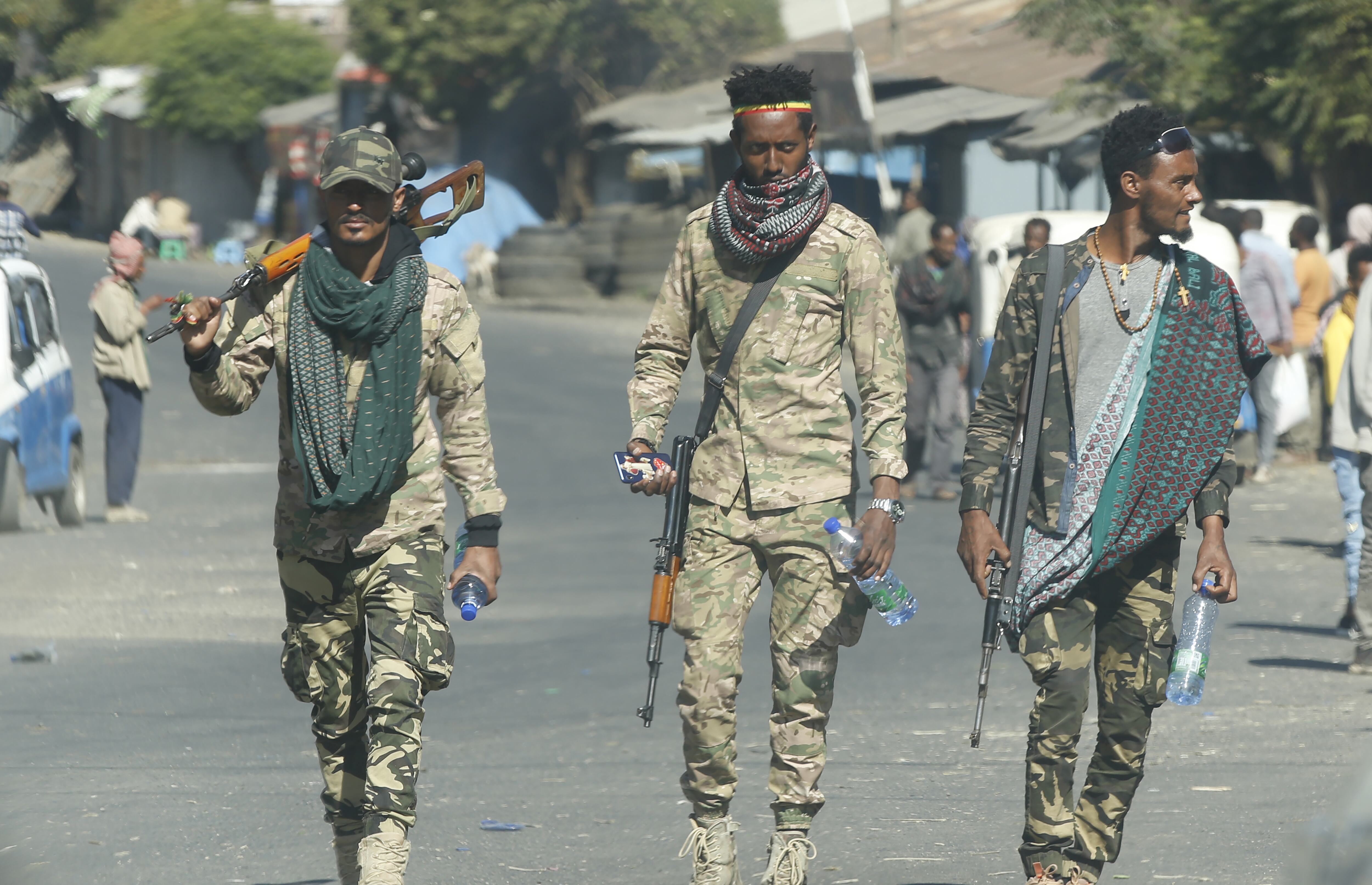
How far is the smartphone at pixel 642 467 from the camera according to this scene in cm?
485

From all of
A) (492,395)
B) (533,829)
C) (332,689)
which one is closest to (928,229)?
(492,395)

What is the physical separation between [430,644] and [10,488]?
27.4 ft

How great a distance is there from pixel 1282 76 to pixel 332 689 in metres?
15.0

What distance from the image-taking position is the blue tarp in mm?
32844

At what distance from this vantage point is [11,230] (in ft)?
39.5

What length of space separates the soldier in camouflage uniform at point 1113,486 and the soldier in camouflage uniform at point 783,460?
0.36 m

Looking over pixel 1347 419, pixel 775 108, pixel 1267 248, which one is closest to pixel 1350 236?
pixel 1267 248

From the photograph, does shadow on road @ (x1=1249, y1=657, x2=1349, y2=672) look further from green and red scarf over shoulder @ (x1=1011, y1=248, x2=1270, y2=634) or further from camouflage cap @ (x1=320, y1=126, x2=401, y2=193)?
camouflage cap @ (x1=320, y1=126, x2=401, y2=193)

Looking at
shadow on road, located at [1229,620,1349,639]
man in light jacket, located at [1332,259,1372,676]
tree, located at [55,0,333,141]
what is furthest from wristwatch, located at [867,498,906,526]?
tree, located at [55,0,333,141]

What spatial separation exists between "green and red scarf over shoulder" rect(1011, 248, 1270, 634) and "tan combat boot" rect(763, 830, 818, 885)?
77 centimetres

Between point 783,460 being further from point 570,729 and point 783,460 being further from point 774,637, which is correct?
point 570,729

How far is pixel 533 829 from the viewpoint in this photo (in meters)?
5.82

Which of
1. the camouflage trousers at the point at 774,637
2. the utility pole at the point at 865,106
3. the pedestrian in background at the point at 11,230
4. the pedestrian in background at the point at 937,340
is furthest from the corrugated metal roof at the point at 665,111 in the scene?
the camouflage trousers at the point at 774,637

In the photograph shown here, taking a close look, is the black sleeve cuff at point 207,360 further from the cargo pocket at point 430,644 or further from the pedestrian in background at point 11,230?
the pedestrian in background at point 11,230
